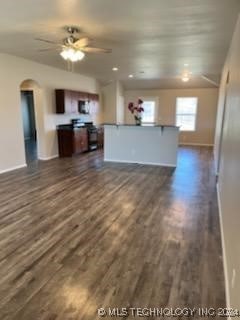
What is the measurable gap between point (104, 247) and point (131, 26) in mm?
3073

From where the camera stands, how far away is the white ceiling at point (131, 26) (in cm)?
283

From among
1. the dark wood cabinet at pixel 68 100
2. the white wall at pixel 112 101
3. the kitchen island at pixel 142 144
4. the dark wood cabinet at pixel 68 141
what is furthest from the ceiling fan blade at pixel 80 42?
the white wall at pixel 112 101

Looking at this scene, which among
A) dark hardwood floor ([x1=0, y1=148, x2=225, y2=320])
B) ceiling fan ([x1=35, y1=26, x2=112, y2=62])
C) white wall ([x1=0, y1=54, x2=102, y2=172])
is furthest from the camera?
white wall ([x1=0, y1=54, x2=102, y2=172])

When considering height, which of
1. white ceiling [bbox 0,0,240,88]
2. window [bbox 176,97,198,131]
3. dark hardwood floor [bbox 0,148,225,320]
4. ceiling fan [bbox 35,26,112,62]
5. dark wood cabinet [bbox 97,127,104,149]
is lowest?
dark hardwood floor [bbox 0,148,225,320]

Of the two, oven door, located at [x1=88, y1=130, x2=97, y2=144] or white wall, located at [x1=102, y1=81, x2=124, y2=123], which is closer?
oven door, located at [x1=88, y1=130, x2=97, y2=144]

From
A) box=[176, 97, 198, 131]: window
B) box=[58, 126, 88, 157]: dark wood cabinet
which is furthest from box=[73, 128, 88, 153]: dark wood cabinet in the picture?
box=[176, 97, 198, 131]: window

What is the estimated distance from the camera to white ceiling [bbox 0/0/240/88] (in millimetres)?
2826

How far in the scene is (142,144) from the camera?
6.66 m

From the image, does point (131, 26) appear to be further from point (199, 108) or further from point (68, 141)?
point (199, 108)

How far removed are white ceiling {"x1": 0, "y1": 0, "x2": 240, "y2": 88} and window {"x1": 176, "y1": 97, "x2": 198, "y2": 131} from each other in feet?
15.3

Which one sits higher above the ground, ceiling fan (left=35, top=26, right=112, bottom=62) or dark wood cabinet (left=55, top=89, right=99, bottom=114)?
ceiling fan (left=35, top=26, right=112, bottom=62)

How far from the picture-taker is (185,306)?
1.89 meters

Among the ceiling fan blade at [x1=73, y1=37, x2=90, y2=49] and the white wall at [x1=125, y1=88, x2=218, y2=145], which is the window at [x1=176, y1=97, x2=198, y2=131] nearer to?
the white wall at [x1=125, y1=88, x2=218, y2=145]

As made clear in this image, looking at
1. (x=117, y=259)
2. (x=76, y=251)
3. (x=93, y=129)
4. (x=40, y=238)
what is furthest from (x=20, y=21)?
(x=93, y=129)
